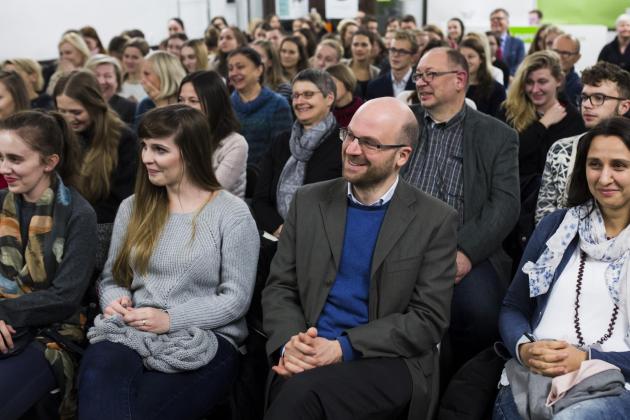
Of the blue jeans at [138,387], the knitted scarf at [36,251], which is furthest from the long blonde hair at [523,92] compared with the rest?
the knitted scarf at [36,251]

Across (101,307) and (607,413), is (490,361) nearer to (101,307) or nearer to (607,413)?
(607,413)

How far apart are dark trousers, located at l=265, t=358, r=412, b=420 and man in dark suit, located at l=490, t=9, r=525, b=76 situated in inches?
341

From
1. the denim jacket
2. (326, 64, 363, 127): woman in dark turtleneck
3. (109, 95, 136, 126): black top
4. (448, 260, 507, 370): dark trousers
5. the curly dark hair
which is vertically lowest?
(448, 260, 507, 370): dark trousers

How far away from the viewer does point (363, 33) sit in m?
7.07

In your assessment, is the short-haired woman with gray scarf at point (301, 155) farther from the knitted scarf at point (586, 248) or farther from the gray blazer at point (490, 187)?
the knitted scarf at point (586, 248)

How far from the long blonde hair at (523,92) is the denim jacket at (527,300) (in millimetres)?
1987

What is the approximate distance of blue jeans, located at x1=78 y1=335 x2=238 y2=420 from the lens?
2309mm

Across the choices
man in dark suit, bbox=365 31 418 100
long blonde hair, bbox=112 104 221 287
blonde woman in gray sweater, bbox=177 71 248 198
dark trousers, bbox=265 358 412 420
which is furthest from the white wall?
dark trousers, bbox=265 358 412 420

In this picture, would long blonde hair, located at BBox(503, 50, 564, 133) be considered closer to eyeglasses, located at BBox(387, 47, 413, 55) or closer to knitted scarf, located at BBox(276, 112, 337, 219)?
knitted scarf, located at BBox(276, 112, 337, 219)

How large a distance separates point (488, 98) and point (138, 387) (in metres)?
4.09

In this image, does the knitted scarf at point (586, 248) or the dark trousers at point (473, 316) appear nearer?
the knitted scarf at point (586, 248)

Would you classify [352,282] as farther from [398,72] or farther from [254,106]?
[398,72]

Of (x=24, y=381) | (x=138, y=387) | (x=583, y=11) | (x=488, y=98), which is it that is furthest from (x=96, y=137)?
(x=583, y=11)

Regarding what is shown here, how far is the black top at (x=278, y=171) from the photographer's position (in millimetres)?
3637
